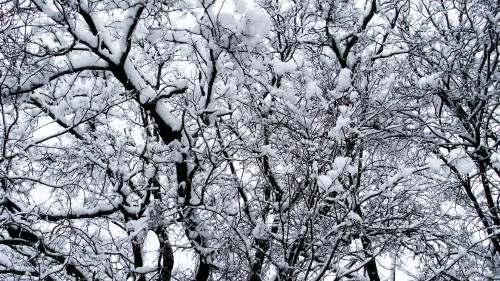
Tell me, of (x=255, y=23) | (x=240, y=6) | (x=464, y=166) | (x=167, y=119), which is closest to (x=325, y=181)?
(x=464, y=166)

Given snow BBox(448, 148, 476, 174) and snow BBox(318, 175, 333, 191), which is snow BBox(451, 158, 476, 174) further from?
snow BBox(318, 175, 333, 191)

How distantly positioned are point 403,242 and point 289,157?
66.8 inches

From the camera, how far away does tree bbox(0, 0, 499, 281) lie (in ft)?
12.7

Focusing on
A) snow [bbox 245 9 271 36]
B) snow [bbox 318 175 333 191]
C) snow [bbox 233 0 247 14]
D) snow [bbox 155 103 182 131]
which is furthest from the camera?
snow [bbox 155 103 182 131]

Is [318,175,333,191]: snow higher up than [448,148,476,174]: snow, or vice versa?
[448,148,476,174]: snow

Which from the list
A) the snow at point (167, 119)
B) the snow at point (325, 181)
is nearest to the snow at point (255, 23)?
the snow at point (325, 181)

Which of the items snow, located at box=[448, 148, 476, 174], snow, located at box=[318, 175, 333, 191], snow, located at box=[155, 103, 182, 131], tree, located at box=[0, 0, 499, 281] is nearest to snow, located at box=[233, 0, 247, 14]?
tree, located at box=[0, 0, 499, 281]

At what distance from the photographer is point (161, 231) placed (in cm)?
500

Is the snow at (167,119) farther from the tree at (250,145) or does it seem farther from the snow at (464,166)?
the snow at (464,166)

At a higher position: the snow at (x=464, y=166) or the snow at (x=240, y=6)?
the snow at (x=240, y=6)

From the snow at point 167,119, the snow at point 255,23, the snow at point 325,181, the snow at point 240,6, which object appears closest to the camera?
the snow at point 325,181

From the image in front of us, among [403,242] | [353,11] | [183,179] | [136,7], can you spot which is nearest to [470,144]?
[403,242]

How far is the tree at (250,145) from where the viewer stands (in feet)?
12.7

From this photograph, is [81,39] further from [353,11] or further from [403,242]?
[353,11]
